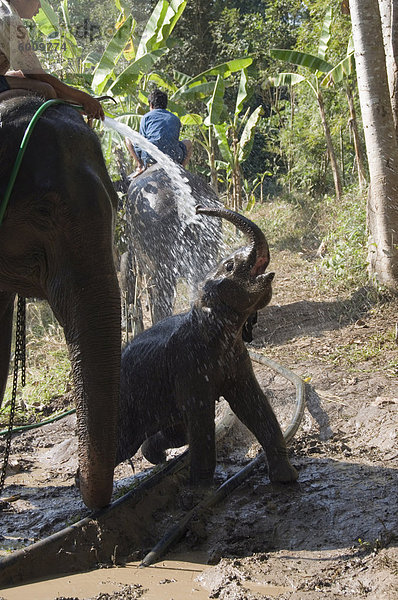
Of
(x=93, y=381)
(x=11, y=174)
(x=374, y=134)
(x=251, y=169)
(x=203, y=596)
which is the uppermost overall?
(x=251, y=169)

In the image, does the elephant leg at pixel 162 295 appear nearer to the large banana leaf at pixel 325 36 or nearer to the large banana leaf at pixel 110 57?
the large banana leaf at pixel 110 57

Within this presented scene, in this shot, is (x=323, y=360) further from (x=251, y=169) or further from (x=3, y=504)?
(x=251, y=169)

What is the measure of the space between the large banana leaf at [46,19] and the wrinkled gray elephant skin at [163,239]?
5188 mm

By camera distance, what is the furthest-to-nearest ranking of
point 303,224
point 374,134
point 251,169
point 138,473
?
point 251,169, point 303,224, point 374,134, point 138,473

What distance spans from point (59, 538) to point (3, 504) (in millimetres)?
1331

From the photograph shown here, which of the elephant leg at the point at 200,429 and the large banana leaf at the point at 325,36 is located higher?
the large banana leaf at the point at 325,36

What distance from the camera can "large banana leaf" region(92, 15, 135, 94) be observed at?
35.8 ft

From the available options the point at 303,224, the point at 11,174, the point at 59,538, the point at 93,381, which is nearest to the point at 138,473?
the point at 59,538

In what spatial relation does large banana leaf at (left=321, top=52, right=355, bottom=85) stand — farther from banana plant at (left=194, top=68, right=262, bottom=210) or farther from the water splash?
the water splash

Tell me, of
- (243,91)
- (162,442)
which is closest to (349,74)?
(243,91)

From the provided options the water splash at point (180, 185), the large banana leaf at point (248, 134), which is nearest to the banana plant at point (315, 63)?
the large banana leaf at point (248, 134)

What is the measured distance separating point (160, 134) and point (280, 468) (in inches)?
196

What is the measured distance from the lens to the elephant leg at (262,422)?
428 cm

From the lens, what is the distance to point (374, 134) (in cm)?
789
